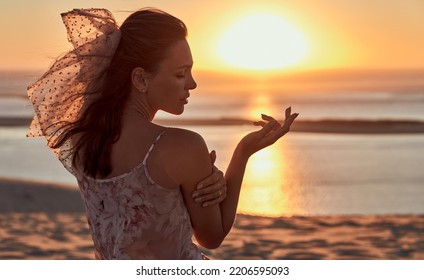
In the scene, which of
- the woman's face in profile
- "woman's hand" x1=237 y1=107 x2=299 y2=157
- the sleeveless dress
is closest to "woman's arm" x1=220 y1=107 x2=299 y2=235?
"woman's hand" x1=237 y1=107 x2=299 y2=157

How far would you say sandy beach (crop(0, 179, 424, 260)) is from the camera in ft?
23.2

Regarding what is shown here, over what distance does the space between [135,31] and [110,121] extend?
10.0 inches

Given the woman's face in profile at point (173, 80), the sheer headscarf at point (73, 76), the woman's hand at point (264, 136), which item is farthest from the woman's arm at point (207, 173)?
the sheer headscarf at point (73, 76)

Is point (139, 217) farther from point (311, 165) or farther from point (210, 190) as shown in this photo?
point (311, 165)

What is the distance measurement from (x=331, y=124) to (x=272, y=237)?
40.4 feet

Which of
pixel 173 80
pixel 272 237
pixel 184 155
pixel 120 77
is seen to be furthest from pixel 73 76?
pixel 272 237

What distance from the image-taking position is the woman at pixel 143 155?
7.09ft

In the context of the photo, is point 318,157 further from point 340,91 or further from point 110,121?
point 340,91

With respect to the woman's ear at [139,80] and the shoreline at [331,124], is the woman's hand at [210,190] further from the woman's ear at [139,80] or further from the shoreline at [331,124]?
the shoreline at [331,124]

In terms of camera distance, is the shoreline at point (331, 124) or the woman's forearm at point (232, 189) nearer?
the woman's forearm at point (232, 189)

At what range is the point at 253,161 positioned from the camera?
1242 cm

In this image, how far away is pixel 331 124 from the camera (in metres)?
19.8

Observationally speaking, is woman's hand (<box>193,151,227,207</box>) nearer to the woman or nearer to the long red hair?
the woman

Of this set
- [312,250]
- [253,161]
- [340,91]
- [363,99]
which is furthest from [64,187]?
[340,91]
